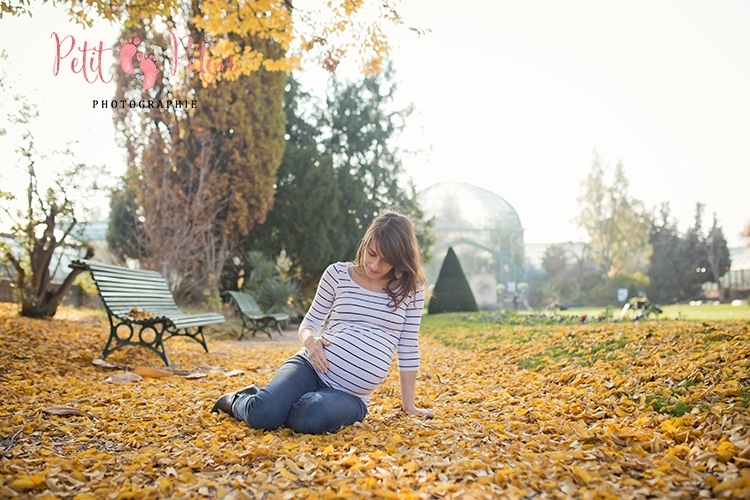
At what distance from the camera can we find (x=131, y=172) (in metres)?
12.1

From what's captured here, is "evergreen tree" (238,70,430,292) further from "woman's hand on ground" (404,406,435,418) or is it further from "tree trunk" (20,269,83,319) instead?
"woman's hand on ground" (404,406,435,418)

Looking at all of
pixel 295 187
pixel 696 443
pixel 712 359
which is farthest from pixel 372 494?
pixel 295 187

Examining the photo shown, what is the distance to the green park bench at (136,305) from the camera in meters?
5.73

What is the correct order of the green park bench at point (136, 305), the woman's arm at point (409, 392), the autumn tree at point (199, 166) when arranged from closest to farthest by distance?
1. the woman's arm at point (409, 392)
2. the green park bench at point (136, 305)
3. the autumn tree at point (199, 166)

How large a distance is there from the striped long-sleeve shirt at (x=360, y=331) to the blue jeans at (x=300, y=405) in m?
0.08

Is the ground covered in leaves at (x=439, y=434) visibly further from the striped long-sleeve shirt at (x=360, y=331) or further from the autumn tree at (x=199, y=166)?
the autumn tree at (x=199, y=166)

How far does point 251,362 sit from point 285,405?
3.61 meters

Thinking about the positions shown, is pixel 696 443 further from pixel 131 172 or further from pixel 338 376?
pixel 131 172

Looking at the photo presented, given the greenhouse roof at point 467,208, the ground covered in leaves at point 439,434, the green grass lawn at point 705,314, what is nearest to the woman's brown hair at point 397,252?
the ground covered in leaves at point 439,434

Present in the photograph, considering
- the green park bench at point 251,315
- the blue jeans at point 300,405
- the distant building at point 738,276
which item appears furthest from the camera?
the distant building at point 738,276

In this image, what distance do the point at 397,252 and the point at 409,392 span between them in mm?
773

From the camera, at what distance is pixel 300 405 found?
288 centimetres

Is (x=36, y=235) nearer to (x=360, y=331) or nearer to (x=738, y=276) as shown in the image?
(x=360, y=331)

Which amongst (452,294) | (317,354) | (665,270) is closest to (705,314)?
(452,294)
